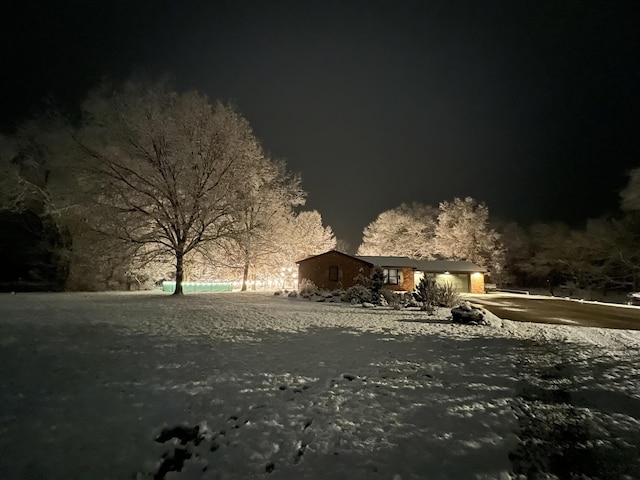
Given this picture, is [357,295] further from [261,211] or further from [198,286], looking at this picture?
[198,286]

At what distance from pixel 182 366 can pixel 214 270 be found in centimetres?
3056

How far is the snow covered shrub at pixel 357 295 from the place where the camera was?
2111cm

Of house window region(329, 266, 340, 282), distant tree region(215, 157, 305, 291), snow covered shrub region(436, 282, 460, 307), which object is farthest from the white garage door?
snow covered shrub region(436, 282, 460, 307)

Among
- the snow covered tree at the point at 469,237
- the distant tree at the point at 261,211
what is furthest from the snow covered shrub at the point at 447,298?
the snow covered tree at the point at 469,237

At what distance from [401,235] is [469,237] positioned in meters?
11.1

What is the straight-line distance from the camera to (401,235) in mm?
57531

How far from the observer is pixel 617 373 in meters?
6.97

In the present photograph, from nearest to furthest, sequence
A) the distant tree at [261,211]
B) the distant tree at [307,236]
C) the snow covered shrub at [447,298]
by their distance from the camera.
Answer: the snow covered shrub at [447,298] < the distant tree at [261,211] < the distant tree at [307,236]

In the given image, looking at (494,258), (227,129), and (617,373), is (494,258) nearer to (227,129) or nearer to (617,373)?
(227,129)

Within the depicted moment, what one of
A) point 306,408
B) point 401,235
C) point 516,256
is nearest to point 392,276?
point 401,235

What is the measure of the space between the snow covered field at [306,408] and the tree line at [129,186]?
13505 mm

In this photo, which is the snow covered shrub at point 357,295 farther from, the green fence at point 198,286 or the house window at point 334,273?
the green fence at point 198,286

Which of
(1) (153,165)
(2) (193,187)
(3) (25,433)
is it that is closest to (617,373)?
(3) (25,433)

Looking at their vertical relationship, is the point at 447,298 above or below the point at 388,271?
below
